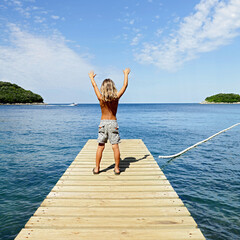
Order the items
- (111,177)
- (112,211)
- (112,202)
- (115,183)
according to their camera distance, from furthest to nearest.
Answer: (111,177), (115,183), (112,202), (112,211)

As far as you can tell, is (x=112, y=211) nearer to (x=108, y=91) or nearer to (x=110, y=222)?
(x=110, y=222)

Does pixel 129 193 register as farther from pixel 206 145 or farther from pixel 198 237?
pixel 206 145

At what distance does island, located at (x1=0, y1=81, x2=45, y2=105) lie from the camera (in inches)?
6085

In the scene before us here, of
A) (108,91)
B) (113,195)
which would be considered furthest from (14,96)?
(113,195)

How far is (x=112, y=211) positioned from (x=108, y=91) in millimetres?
2779

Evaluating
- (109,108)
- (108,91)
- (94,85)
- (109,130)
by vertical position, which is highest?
(94,85)

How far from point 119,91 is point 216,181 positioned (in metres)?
6.56

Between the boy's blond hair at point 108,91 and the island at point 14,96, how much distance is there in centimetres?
17268

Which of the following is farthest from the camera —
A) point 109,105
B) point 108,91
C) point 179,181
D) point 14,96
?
point 14,96

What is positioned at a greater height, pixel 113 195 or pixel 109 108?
pixel 109 108

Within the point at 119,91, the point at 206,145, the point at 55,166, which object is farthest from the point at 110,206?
the point at 206,145

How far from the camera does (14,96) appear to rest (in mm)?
160750

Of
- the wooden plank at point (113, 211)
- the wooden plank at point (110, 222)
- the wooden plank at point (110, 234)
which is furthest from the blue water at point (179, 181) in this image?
the wooden plank at point (110, 234)

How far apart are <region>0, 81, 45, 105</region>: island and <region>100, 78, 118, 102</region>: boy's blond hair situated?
173 m
